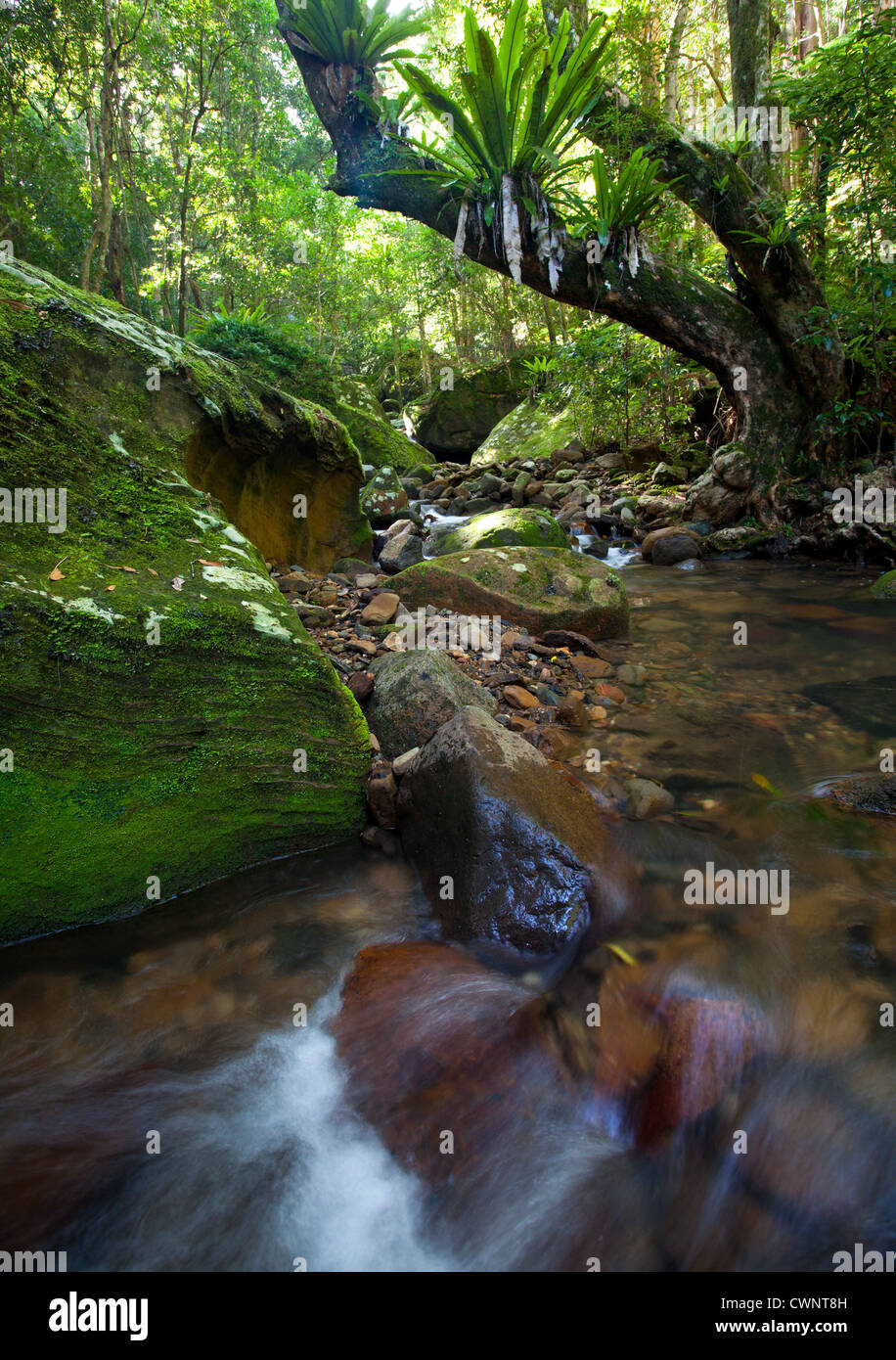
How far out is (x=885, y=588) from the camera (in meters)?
6.06

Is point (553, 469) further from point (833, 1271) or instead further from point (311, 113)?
point (311, 113)

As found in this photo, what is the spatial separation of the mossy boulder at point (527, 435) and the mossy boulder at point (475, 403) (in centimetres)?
197

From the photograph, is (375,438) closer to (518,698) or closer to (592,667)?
(592,667)

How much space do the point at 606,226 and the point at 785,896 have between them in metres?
6.88

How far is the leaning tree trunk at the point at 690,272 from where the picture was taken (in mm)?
6930

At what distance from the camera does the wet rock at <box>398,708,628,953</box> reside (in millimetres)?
2457

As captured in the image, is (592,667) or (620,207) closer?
(592,667)

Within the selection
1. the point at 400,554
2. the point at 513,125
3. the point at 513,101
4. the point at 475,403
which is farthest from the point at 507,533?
the point at 475,403

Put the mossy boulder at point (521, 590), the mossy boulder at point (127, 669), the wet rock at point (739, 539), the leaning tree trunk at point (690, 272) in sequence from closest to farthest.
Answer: the mossy boulder at point (127, 669) < the mossy boulder at point (521, 590) < the leaning tree trunk at point (690, 272) < the wet rock at point (739, 539)

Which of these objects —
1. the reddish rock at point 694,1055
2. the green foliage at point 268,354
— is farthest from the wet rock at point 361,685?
the green foliage at point 268,354

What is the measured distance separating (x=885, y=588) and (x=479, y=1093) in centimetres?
603

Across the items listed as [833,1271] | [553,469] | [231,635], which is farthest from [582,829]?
[553,469]

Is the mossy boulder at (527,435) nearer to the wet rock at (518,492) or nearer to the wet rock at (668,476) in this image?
the wet rock at (518,492)

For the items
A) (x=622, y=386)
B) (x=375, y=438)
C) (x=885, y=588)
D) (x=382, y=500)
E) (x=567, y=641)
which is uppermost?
(x=622, y=386)
